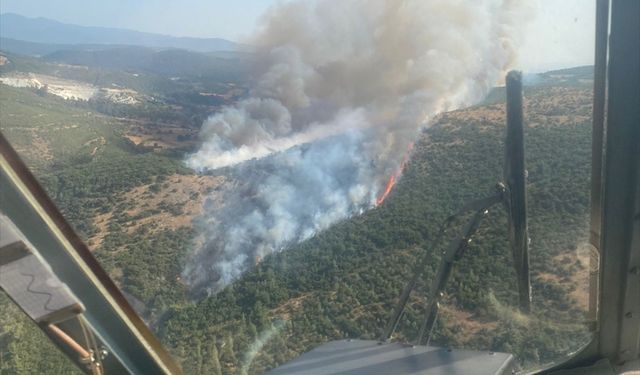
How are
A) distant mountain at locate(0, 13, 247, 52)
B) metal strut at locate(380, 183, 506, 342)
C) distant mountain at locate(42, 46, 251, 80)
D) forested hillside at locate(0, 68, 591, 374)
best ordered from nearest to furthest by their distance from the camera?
metal strut at locate(380, 183, 506, 342), forested hillside at locate(0, 68, 591, 374), distant mountain at locate(0, 13, 247, 52), distant mountain at locate(42, 46, 251, 80)

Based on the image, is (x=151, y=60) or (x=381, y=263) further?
(x=151, y=60)

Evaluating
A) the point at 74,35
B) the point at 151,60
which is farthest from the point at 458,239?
the point at 74,35

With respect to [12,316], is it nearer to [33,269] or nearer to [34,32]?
[33,269]

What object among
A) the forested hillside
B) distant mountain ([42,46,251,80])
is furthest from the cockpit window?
distant mountain ([42,46,251,80])

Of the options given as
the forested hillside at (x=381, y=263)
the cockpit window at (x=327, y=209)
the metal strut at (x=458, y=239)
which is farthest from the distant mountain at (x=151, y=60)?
the metal strut at (x=458, y=239)

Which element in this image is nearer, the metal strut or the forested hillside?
the metal strut

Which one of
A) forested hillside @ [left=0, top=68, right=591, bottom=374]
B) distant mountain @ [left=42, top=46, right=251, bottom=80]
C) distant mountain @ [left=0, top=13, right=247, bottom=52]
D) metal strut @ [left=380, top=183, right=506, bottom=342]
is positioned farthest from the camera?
distant mountain @ [left=42, top=46, right=251, bottom=80]

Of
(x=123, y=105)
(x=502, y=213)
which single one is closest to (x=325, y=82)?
(x=123, y=105)

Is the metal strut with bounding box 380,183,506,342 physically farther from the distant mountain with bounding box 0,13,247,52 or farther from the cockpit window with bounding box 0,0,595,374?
the distant mountain with bounding box 0,13,247,52

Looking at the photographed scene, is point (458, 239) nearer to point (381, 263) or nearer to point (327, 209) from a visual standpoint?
point (381, 263)
